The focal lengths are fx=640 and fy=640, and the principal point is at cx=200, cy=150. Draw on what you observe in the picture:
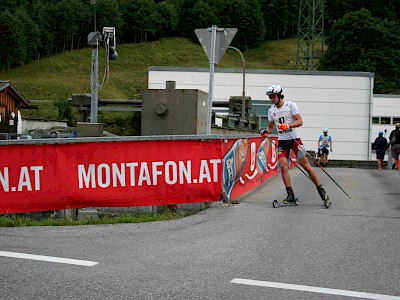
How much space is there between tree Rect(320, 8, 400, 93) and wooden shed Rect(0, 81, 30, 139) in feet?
177

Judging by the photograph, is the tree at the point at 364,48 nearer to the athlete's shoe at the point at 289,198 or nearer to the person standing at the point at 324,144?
the person standing at the point at 324,144

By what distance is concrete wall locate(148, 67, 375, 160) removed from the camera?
43.8 metres

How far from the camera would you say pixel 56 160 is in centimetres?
891

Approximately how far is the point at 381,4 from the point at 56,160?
121m

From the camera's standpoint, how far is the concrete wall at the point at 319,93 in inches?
1724

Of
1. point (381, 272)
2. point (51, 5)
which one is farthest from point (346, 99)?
point (51, 5)

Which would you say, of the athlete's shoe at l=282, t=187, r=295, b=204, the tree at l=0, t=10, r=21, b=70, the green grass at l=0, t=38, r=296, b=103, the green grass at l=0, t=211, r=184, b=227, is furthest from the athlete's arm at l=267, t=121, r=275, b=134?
the tree at l=0, t=10, r=21, b=70

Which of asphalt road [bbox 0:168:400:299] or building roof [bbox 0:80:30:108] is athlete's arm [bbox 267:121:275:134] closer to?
asphalt road [bbox 0:168:400:299]

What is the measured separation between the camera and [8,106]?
4022 centimetres

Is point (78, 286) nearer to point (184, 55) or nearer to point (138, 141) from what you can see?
point (138, 141)

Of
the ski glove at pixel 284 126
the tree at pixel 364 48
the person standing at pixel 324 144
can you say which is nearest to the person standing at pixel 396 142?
the person standing at pixel 324 144

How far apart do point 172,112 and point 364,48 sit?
3070 inches

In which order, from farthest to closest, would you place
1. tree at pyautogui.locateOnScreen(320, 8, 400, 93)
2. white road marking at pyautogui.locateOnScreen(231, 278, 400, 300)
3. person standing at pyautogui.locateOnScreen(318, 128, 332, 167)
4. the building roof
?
tree at pyautogui.locateOnScreen(320, 8, 400, 93), the building roof, person standing at pyautogui.locateOnScreen(318, 128, 332, 167), white road marking at pyautogui.locateOnScreen(231, 278, 400, 300)

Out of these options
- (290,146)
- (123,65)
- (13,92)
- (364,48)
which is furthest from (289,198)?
(123,65)
